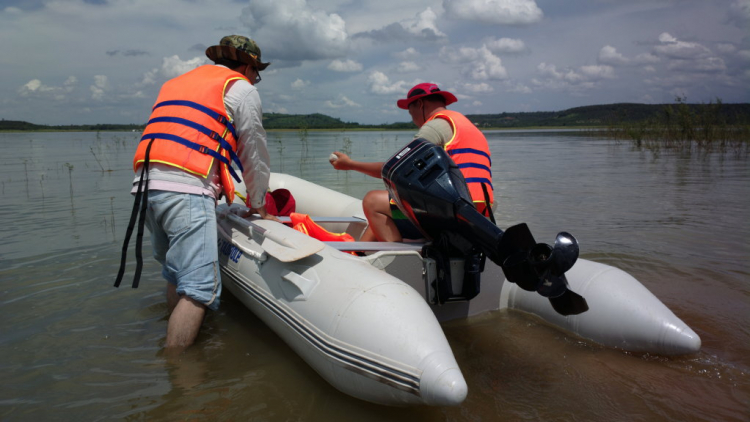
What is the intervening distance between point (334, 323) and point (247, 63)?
1857 millimetres

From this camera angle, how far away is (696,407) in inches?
92.4

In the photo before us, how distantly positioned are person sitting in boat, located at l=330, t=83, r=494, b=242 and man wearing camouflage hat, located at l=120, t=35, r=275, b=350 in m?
0.70

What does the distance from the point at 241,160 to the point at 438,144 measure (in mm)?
1251

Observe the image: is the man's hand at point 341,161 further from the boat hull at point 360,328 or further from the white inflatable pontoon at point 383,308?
the boat hull at point 360,328

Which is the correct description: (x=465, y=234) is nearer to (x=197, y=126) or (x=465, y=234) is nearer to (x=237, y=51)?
(x=197, y=126)

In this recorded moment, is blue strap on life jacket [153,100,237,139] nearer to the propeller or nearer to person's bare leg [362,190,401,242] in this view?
person's bare leg [362,190,401,242]

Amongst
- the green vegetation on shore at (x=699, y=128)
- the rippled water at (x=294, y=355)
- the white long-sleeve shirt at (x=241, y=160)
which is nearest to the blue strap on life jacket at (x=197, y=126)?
the white long-sleeve shirt at (x=241, y=160)

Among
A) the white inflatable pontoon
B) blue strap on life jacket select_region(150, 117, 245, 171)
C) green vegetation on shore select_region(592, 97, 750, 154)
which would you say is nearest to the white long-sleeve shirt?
blue strap on life jacket select_region(150, 117, 245, 171)

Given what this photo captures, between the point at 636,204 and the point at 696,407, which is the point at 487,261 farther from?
the point at 636,204

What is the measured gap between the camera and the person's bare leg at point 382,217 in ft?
10.8

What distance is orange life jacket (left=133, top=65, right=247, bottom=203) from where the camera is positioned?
2840 mm

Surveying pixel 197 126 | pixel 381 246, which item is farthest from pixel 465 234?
pixel 197 126

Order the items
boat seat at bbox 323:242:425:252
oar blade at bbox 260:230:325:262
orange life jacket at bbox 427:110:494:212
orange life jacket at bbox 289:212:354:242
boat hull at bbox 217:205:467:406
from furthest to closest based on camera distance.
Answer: orange life jacket at bbox 289:212:354:242 < orange life jacket at bbox 427:110:494:212 < boat seat at bbox 323:242:425:252 < oar blade at bbox 260:230:325:262 < boat hull at bbox 217:205:467:406

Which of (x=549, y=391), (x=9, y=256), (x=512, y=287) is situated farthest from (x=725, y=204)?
(x=9, y=256)
